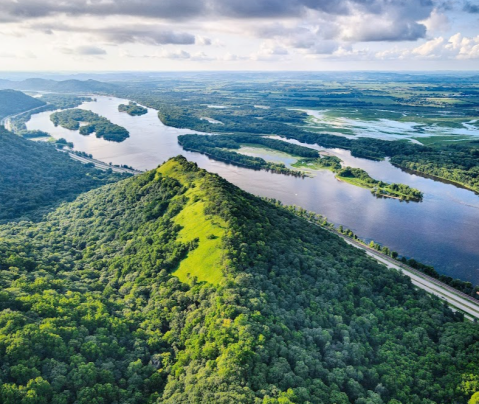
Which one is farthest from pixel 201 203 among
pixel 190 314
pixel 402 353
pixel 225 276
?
pixel 402 353

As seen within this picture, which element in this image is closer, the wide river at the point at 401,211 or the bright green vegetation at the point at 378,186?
the wide river at the point at 401,211

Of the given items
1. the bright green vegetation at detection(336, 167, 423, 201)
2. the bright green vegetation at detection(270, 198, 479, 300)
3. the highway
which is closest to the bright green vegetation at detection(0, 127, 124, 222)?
the bright green vegetation at detection(270, 198, 479, 300)

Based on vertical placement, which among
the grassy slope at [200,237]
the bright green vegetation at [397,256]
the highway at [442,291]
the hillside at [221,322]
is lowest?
the highway at [442,291]

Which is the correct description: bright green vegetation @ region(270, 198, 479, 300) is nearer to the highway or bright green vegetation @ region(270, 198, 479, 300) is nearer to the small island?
the highway

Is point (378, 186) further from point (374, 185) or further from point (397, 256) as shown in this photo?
point (397, 256)

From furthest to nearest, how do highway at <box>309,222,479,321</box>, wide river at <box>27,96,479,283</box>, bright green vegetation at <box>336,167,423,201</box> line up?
bright green vegetation at <box>336,167,423,201</box>
wide river at <box>27,96,479,283</box>
highway at <box>309,222,479,321</box>

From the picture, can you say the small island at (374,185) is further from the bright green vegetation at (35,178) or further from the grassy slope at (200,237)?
the bright green vegetation at (35,178)

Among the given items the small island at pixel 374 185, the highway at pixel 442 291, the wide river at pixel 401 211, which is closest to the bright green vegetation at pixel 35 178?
the wide river at pixel 401 211

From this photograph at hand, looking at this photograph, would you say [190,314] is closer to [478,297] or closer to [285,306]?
[285,306]
